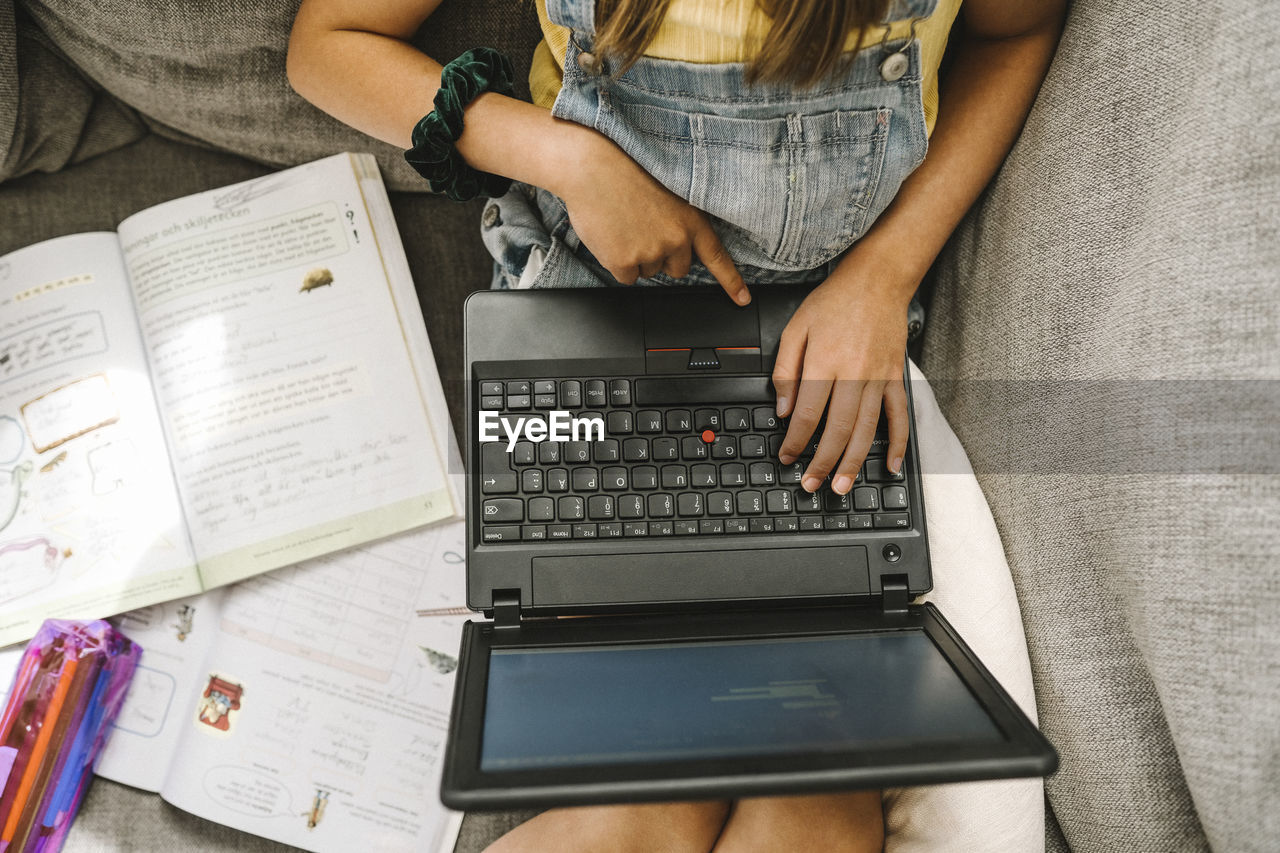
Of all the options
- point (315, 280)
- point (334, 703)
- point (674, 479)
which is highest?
point (315, 280)

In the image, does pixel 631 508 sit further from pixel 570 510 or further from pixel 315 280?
pixel 315 280

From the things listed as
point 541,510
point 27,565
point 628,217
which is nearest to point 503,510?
point 541,510

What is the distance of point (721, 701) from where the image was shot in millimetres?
503

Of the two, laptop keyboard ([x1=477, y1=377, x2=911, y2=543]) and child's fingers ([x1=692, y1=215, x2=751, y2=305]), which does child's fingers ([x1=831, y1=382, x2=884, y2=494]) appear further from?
child's fingers ([x1=692, y1=215, x2=751, y2=305])

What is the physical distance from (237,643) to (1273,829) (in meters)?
0.89

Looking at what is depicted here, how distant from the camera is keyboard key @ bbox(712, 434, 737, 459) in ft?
2.06

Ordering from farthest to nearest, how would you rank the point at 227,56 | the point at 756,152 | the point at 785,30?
1. the point at 227,56
2. the point at 756,152
3. the point at 785,30

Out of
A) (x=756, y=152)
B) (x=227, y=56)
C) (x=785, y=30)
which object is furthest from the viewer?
(x=227, y=56)

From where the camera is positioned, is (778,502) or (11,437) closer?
(778,502)

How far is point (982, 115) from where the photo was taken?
654mm

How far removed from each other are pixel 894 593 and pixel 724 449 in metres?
0.18

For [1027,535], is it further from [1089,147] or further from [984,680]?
[1089,147]

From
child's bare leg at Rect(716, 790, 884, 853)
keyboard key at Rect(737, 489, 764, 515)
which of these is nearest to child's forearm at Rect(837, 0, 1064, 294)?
keyboard key at Rect(737, 489, 764, 515)

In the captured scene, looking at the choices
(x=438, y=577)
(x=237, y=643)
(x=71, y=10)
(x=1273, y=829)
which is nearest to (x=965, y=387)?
(x=1273, y=829)
